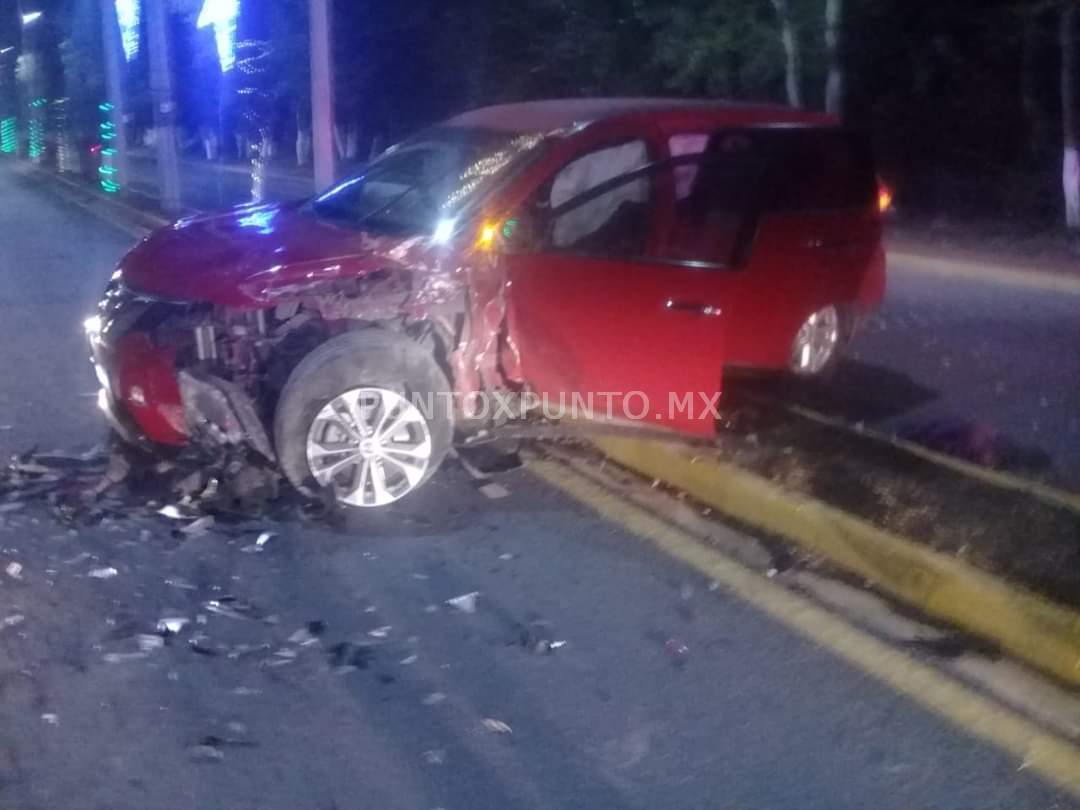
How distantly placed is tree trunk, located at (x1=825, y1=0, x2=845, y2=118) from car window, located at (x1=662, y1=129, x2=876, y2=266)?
46.1 feet

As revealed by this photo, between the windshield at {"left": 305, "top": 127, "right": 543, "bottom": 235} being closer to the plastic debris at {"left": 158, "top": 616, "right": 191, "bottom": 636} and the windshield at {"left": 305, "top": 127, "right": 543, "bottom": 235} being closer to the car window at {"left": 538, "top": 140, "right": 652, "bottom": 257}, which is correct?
the car window at {"left": 538, "top": 140, "right": 652, "bottom": 257}

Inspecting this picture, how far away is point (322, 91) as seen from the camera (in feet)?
45.9

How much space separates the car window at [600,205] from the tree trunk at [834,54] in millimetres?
15909

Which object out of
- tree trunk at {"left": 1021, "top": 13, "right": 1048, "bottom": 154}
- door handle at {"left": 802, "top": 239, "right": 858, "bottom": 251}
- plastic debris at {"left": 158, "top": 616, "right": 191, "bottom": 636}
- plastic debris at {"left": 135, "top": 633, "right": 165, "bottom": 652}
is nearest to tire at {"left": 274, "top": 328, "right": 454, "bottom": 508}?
plastic debris at {"left": 158, "top": 616, "right": 191, "bottom": 636}

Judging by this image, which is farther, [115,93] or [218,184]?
[218,184]

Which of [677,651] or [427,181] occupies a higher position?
[427,181]

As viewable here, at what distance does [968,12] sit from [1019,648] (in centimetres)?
1814

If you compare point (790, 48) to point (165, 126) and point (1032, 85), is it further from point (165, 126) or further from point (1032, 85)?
point (165, 126)

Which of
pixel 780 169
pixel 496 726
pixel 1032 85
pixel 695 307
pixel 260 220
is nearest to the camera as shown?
pixel 496 726

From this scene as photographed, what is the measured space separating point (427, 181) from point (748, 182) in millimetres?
1901

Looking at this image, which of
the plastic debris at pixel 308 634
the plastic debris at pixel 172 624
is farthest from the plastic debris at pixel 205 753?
the plastic debris at pixel 172 624

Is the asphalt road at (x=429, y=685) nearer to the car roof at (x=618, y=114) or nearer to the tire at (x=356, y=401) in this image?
the tire at (x=356, y=401)

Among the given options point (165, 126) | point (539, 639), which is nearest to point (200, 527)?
point (539, 639)

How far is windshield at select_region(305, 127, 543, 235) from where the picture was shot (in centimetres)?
627
